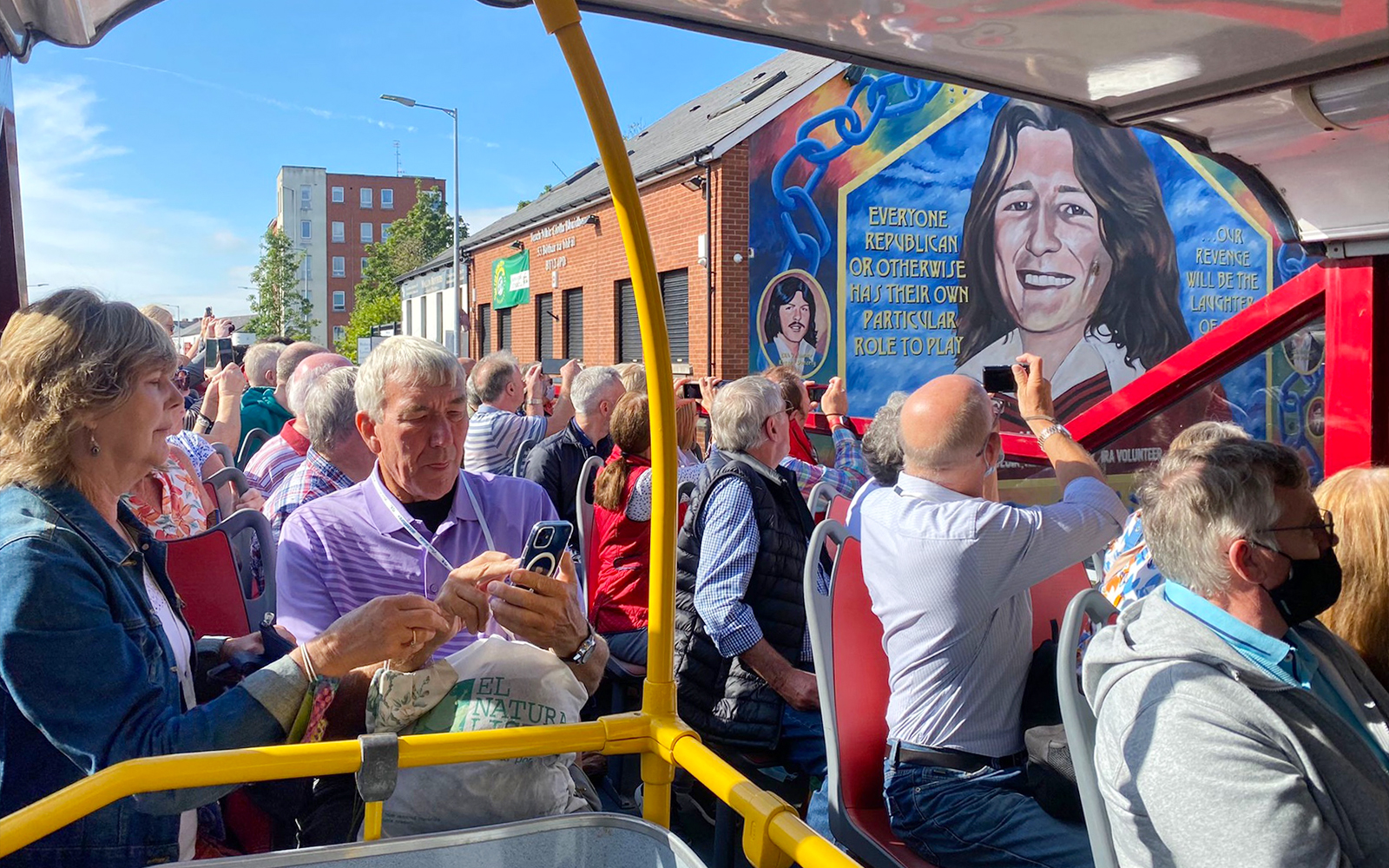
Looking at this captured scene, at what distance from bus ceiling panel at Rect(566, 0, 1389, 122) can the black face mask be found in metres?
1.09

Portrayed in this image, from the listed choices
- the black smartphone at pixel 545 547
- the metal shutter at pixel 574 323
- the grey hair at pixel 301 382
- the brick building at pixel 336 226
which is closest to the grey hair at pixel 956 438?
the black smartphone at pixel 545 547

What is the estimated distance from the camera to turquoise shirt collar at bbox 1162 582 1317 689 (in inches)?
71.0

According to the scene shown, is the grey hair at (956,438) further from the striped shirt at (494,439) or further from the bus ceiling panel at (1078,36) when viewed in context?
the striped shirt at (494,439)

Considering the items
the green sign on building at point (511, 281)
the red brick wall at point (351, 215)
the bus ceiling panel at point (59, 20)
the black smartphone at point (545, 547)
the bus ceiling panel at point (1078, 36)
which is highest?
the red brick wall at point (351, 215)

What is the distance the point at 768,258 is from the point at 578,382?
9851 mm

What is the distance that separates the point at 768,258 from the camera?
15.3 metres

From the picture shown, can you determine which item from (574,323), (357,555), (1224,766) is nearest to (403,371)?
(357,555)

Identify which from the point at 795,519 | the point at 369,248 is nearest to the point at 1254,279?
the point at 795,519

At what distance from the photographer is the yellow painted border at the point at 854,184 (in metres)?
15.4

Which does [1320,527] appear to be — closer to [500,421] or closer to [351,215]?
[500,421]

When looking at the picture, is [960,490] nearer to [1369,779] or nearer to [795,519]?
[795,519]

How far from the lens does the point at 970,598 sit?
8.81 ft

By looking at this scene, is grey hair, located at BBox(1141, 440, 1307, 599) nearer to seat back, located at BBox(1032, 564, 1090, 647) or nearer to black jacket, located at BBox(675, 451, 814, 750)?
seat back, located at BBox(1032, 564, 1090, 647)

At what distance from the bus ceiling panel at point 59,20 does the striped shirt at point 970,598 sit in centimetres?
215
